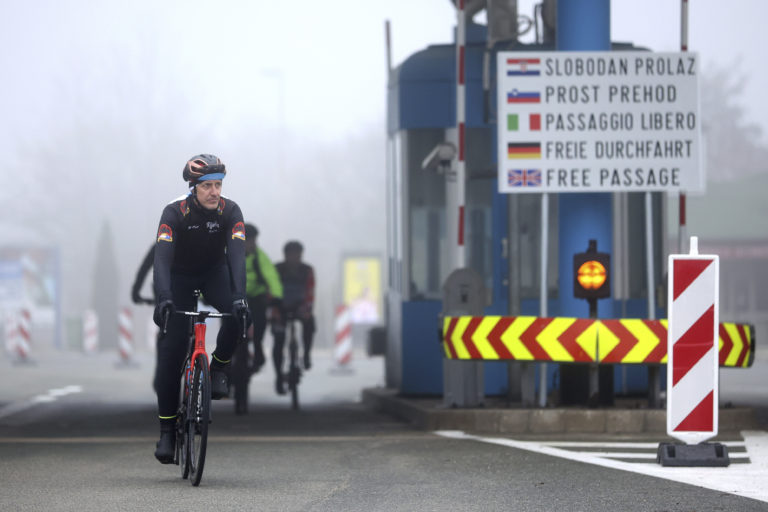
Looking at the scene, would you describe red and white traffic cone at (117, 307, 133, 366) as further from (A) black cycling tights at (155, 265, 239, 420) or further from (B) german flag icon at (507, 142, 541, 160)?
(A) black cycling tights at (155, 265, 239, 420)

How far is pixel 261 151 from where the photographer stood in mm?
88562

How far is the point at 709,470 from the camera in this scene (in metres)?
9.44

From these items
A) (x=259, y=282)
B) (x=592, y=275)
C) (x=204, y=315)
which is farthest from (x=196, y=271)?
(x=259, y=282)

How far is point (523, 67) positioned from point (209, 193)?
179 inches

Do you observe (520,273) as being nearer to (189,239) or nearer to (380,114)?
(189,239)

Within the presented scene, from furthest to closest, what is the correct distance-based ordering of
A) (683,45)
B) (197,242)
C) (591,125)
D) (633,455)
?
(683,45) → (591,125) → (633,455) → (197,242)

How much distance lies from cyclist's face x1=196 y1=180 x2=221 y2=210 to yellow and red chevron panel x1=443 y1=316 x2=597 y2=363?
392 cm

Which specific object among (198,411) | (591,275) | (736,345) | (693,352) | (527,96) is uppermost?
(527,96)

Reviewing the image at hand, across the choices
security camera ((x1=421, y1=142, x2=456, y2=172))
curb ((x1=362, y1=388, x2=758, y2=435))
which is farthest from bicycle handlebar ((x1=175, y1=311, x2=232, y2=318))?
security camera ((x1=421, y1=142, x2=456, y2=172))

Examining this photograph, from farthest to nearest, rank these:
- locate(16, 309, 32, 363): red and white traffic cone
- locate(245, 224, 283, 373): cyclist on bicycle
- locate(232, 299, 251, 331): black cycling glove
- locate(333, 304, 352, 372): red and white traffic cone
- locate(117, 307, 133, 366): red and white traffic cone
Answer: locate(16, 309, 32, 363): red and white traffic cone → locate(117, 307, 133, 366): red and white traffic cone → locate(333, 304, 352, 372): red and white traffic cone → locate(245, 224, 283, 373): cyclist on bicycle → locate(232, 299, 251, 331): black cycling glove

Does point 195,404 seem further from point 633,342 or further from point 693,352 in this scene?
Answer: point 633,342

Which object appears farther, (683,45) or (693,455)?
(683,45)

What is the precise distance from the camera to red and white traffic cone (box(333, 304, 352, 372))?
29750 mm

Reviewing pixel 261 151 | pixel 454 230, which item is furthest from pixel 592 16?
pixel 261 151
